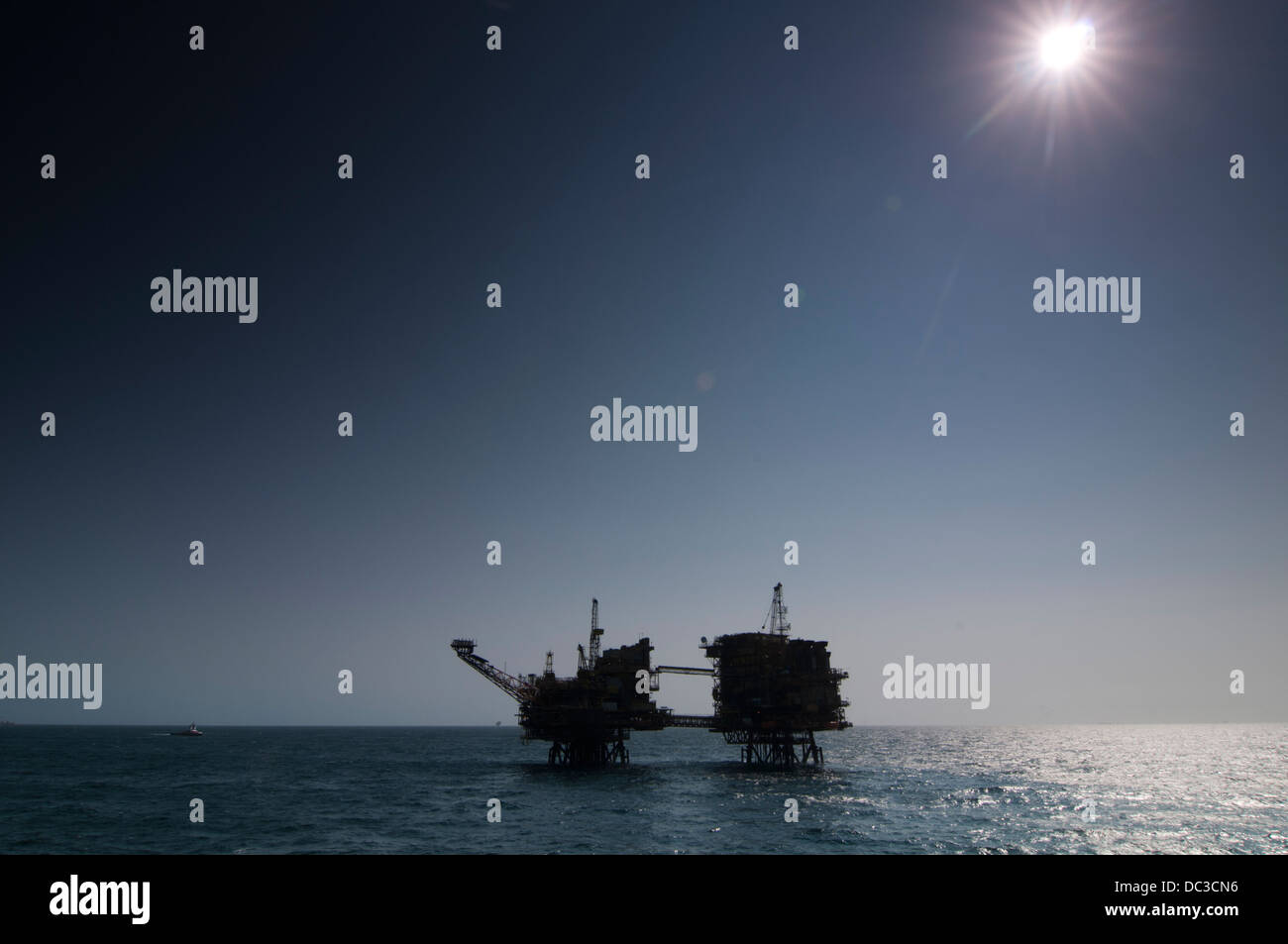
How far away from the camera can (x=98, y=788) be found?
6644 cm

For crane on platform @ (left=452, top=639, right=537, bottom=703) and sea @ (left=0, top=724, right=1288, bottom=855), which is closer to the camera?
sea @ (left=0, top=724, right=1288, bottom=855)

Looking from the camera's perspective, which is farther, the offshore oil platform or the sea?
the offshore oil platform

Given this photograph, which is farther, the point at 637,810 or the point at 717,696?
the point at 717,696

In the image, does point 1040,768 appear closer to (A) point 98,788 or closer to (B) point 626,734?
(B) point 626,734

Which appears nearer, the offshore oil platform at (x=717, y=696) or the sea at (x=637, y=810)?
the sea at (x=637, y=810)

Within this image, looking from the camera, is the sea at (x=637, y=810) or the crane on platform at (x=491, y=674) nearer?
the sea at (x=637, y=810)

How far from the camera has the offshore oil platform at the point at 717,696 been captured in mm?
77062

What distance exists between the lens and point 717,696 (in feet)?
271

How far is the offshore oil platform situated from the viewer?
77.1 meters
